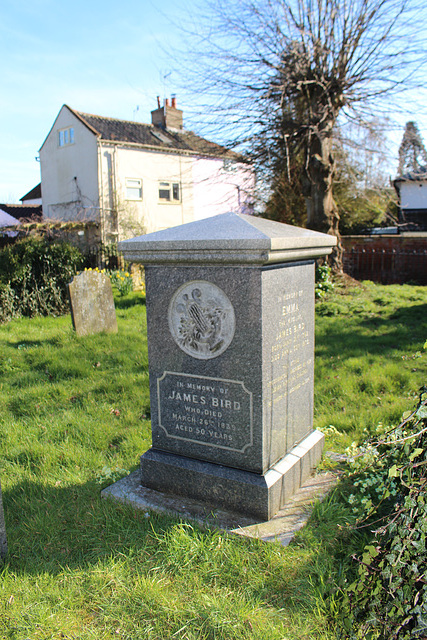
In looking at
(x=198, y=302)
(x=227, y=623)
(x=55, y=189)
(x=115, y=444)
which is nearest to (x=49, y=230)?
(x=55, y=189)

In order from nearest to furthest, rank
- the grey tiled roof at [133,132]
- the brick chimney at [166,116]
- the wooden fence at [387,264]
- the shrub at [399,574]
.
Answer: the shrub at [399,574] < the wooden fence at [387,264] < the grey tiled roof at [133,132] < the brick chimney at [166,116]

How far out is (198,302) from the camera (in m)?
2.94

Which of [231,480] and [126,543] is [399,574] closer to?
[231,480]

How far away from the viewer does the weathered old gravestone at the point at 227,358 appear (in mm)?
2773

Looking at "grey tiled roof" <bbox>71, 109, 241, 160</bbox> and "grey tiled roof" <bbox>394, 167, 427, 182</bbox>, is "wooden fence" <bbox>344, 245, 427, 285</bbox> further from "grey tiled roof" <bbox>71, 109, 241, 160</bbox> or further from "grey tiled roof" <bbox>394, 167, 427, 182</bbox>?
"grey tiled roof" <bbox>394, 167, 427, 182</bbox>

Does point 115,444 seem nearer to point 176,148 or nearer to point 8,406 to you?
point 8,406

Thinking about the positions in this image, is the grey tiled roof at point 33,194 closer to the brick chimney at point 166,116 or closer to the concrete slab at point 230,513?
the brick chimney at point 166,116

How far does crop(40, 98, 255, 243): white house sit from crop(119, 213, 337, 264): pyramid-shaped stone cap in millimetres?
14997

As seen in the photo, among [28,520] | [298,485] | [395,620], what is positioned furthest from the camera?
[298,485]

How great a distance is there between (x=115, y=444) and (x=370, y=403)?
2447 millimetres

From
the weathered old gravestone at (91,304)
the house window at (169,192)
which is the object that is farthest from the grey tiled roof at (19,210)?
the weathered old gravestone at (91,304)

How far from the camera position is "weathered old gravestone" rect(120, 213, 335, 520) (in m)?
2.77

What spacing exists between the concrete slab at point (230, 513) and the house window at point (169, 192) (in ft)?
65.7

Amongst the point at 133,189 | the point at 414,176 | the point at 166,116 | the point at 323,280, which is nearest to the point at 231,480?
the point at 323,280
